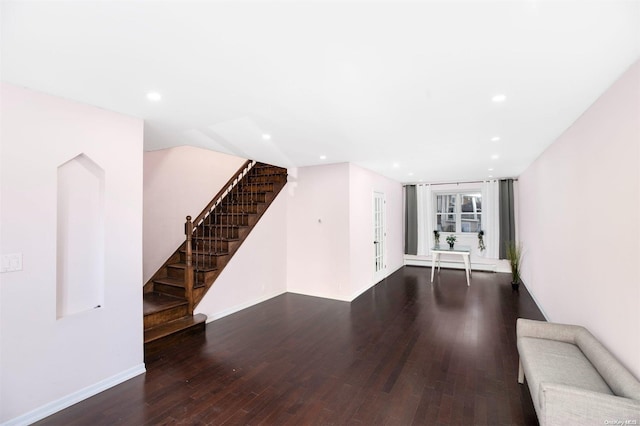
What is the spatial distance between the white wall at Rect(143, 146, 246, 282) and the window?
256 inches

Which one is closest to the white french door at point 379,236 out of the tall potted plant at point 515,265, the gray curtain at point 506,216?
the tall potted plant at point 515,265

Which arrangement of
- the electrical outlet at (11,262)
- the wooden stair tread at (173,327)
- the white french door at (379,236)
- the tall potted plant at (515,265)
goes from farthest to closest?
the white french door at (379,236)
the tall potted plant at (515,265)
the wooden stair tread at (173,327)
the electrical outlet at (11,262)

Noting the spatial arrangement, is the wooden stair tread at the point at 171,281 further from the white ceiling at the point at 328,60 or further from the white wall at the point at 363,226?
the white wall at the point at 363,226

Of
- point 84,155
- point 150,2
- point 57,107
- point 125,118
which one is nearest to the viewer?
point 150,2

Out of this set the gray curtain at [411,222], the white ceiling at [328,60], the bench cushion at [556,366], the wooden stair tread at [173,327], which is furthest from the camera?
the gray curtain at [411,222]

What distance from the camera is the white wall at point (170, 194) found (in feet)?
16.2

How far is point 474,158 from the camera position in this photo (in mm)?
4902

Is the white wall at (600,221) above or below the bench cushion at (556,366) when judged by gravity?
above

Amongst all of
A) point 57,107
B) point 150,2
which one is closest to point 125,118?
point 57,107

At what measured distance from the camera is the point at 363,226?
5.82 meters

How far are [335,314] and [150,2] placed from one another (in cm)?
428

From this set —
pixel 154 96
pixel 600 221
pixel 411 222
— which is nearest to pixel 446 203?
pixel 411 222

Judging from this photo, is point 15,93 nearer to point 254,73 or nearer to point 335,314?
point 254,73

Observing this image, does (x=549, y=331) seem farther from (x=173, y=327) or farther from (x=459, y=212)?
(x=459, y=212)
